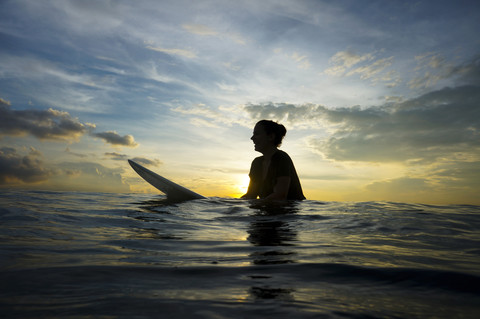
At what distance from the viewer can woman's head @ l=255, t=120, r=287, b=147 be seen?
21.1 ft

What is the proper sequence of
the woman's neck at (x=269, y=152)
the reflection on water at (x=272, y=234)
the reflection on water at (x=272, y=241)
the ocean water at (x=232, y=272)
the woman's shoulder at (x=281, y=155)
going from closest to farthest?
the ocean water at (x=232, y=272) < the reflection on water at (x=272, y=241) < the reflection on water at (x=272, y=234) < the woman's shoulder at (x=281, y=155) < the woman's neck at (x=269, y=152)

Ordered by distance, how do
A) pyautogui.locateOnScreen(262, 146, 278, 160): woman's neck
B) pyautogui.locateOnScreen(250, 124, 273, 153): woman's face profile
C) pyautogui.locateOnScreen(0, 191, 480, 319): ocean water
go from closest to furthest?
pyautogui.locateOnScreen(0, 191, 480, 319): ocean water
pyautogui.locateOnScreen(250, 124, 273, 153): woman's face profile
pyautogui.locateOnScreen(262, 146, 278, 160): woman's neck

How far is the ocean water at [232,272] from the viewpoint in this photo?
1.15 m

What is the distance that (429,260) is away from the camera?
6.84ft

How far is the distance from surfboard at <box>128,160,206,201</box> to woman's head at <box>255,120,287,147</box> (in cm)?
207

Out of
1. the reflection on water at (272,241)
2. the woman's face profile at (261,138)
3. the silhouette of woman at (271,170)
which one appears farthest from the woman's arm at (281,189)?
the woman's face profile at (261,138)

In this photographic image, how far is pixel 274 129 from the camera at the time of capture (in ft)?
21.2

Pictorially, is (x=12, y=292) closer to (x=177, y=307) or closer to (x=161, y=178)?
(x=177, y=307)

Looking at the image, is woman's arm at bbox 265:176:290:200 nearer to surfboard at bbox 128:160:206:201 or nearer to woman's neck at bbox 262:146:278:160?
woman's neck at bbox 262:146:278:160

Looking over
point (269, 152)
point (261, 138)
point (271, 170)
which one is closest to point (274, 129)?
point (261, 138)

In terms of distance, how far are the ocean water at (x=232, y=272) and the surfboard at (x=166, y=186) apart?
308 cm

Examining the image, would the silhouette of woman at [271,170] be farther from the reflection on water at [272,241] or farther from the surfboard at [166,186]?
the surfboard at [166,186]

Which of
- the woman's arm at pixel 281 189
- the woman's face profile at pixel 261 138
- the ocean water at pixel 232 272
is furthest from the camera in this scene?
the woman's face profile at pixel 261 138

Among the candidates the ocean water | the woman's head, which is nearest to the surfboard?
the woman's head
